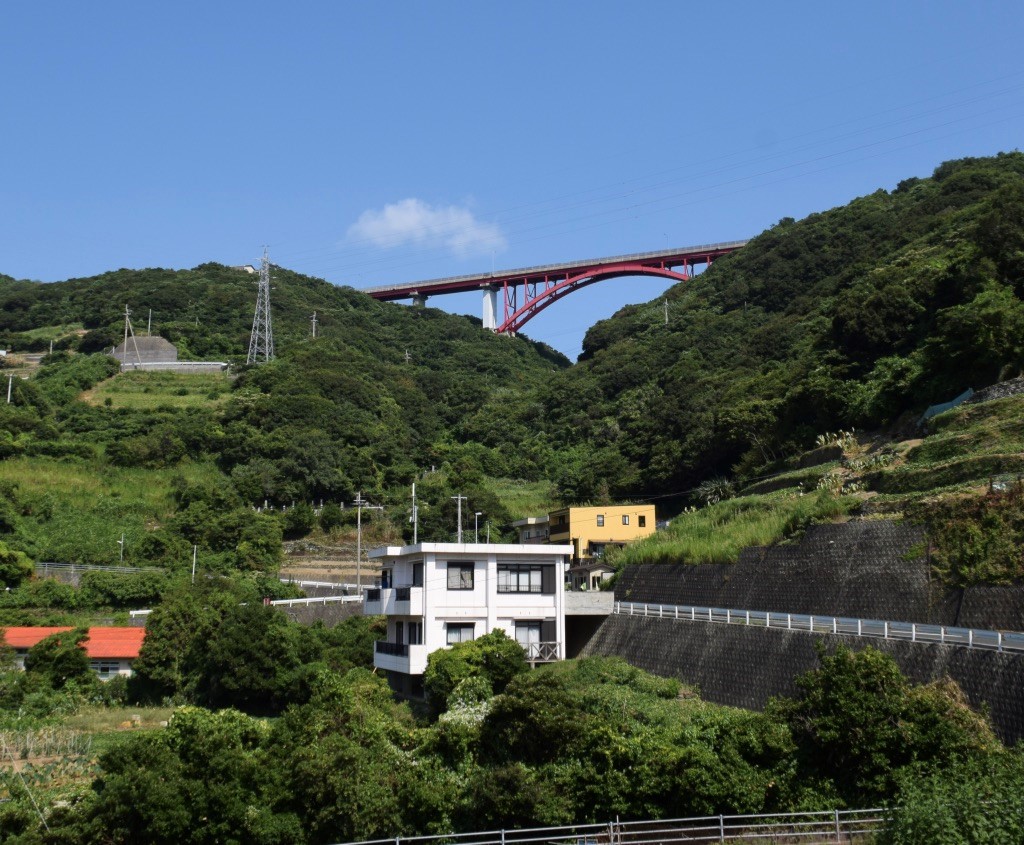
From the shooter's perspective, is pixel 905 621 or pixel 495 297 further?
pixel 495 297

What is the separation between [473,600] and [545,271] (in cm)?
5428

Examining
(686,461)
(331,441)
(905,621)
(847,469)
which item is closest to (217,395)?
(331,441)

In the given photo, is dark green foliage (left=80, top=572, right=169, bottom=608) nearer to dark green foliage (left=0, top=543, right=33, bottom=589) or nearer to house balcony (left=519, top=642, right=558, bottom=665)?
dark green foliage (left=0, top=543, right=33, bottom=589)

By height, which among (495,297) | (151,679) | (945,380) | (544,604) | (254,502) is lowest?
(151,679)

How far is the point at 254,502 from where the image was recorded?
4828 cm

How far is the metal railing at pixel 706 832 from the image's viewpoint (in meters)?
11.3

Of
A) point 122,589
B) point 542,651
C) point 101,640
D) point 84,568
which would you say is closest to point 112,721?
point 101,640

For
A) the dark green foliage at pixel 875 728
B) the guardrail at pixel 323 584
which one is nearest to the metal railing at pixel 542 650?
the dark green foliage at pixel 875 728

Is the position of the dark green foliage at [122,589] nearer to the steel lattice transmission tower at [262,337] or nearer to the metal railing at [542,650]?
the metal railing at [542,650]

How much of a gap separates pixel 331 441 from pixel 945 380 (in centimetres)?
3028

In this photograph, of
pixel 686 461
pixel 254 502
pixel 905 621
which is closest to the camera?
pixel 905 621

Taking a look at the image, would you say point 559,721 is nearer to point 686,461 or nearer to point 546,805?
point 546,805

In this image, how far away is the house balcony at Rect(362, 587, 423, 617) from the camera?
974 inches

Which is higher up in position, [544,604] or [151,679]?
[544,604]
